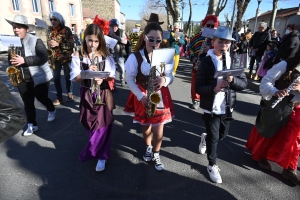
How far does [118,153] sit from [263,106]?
2.13m

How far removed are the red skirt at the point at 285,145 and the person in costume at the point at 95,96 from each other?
2.10 metres

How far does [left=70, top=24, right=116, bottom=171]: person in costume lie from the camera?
7.72 ft

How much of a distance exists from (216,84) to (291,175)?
1.53 meters

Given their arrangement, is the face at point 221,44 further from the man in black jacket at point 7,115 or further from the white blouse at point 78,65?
the man in black jacket at point 7,115

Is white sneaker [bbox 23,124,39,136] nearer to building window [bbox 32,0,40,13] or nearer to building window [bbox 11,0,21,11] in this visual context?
building window [bbox 11,0,21,11]

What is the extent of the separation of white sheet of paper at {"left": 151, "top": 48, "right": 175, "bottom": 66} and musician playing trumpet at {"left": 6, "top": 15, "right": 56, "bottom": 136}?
88.2 inches

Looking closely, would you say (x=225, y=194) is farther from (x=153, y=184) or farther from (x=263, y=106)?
(x=263, y=106)

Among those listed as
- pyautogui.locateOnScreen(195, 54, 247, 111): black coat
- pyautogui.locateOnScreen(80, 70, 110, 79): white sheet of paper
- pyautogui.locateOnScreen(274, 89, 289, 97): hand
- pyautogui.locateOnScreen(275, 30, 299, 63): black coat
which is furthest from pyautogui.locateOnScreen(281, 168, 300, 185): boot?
pyautogui.locateOnScreen(275, 30, 299, 63): black coat

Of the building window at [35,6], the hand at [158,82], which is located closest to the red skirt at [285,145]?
the hand at [158,82]

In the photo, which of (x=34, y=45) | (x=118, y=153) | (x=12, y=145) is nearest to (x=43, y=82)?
(x=34, y=45)

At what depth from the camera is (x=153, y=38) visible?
2.25m

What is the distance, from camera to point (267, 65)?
20.6ft

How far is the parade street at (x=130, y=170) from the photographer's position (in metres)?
2.28

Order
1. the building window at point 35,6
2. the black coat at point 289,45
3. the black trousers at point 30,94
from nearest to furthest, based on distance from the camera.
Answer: the black trousers at point 30,94 < the black coat at point 289,45 < the building window at point 35,6
